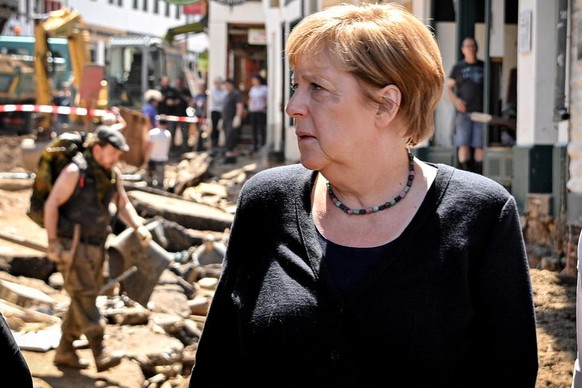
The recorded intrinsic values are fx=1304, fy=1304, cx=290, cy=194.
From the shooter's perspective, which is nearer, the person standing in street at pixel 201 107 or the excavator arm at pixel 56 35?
the excavator arm at pixel 56 35

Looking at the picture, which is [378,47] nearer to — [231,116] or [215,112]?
[231,116]

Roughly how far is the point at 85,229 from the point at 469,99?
611 cm

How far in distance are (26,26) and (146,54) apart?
76.3ft

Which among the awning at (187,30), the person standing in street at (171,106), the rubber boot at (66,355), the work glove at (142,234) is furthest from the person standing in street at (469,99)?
the awning at (187,30)

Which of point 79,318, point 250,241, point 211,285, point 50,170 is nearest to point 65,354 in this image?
point 79,318

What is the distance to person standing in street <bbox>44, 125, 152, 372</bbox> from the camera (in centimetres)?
934

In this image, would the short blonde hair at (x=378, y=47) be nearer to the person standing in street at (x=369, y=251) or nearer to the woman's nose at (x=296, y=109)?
the person standing in street at (x=369, y=251)

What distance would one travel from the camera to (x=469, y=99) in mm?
14445

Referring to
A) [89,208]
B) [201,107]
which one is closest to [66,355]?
[89,208]

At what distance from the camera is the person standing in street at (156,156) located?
21.3 meters

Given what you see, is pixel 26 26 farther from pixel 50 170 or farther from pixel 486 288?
pixel 486 288

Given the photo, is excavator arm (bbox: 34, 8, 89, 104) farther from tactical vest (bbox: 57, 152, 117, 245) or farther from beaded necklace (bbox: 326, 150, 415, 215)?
beaded necklace (bbox: 326, 150, 415, 215)

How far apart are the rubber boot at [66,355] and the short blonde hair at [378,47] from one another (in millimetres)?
7043

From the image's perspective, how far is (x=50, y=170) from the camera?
934cm
